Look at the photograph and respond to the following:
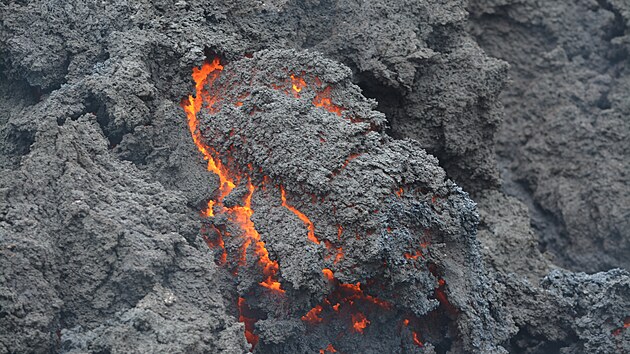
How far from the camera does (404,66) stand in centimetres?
539

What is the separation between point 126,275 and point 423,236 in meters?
1.48

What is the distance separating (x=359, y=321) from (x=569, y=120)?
8.43ft

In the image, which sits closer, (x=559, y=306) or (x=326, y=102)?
(x=326, y=102)

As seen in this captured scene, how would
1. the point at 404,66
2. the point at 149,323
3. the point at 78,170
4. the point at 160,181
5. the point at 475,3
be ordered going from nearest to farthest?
the point at 149,323 < the point at 78,170 < the point at 160,181 < the point at 404,66 < the point at 475,3

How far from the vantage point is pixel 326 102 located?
4895mm

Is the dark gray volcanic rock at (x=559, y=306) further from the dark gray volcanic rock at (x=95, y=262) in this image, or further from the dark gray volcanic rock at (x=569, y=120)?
the dark gray volcanic rock at (x=95, y=262)

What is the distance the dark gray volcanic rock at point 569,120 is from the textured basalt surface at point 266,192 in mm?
547

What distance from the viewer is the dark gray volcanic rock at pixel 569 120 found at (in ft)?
20.3

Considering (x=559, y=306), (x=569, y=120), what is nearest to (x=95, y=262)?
(x=559, y=306)

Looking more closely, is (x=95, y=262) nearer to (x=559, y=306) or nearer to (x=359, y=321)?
(x=359, y=321)

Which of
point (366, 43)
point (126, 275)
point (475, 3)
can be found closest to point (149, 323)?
point (126, 275)

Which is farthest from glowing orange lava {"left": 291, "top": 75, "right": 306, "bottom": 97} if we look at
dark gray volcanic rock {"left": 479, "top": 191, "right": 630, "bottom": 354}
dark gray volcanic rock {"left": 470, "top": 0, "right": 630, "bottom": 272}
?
dark gray volcanic rock {"left": 470, "top": 0, "right": 630, "bottom": 272}

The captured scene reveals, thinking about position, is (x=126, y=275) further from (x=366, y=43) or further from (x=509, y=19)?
(x=509, y=19)

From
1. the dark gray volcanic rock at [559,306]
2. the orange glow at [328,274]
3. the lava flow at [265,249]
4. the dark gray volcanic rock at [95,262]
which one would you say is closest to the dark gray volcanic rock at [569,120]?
the dark gray volcanic rock at [559,306]
